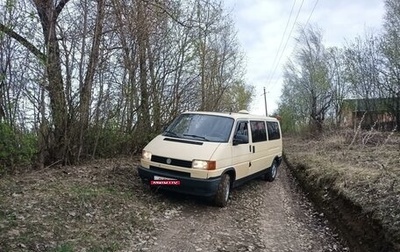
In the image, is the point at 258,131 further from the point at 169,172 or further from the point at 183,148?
the point at 169,172

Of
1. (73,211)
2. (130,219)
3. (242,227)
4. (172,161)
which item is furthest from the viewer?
A: (172,161)

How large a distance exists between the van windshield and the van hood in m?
0.26

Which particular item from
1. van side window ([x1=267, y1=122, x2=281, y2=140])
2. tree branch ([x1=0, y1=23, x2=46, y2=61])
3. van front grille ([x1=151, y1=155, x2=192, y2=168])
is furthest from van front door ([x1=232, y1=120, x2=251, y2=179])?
tree branch ([x1=0, y1=23, x2=46, y2=61])

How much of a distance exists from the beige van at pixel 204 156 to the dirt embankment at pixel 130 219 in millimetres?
483

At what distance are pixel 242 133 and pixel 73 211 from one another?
424 cm

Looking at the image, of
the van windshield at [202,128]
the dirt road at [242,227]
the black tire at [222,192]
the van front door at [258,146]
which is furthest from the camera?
the van front door at [258,146]

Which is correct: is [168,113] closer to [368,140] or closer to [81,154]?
[81,154]

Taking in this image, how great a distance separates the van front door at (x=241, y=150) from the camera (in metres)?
7.70

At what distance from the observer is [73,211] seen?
216 inches

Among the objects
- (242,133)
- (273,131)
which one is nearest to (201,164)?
(242,133)

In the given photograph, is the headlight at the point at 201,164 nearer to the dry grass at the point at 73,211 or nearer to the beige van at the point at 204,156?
the beige van at the point at 204,156

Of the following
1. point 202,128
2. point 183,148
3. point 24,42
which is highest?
point 24,42

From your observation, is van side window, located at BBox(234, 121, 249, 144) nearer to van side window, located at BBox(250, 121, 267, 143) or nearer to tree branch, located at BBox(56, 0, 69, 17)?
van side window, located at BBox(250, 121, 267, 143)

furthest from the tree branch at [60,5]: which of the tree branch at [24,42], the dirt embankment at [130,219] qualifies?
the dirt embankment at [130,219]
